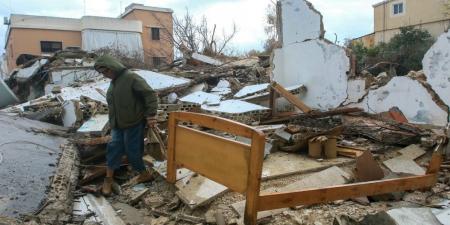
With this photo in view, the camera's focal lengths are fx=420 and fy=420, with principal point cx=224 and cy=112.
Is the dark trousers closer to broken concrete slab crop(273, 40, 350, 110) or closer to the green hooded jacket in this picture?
the green hooded jacket

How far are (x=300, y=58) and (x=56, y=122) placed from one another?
4.78 metres

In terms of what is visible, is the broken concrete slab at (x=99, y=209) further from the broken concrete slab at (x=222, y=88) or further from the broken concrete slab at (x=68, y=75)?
the broken concrete slab at (x=68, y=75)

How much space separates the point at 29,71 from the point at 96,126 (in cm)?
952

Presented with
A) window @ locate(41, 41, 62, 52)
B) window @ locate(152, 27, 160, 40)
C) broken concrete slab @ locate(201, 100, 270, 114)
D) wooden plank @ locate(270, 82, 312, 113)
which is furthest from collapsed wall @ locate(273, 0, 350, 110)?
window @ locate(152, 27, 160, 40)

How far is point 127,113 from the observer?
4.70m

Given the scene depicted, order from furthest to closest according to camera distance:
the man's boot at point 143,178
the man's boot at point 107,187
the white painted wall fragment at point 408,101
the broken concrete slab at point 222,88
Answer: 1. the broken concrete slab at point 222,88
2. the white painted wall fragment at point 408,101
3. the man's boot at point 143,178
4. the man's boot at point 107,187

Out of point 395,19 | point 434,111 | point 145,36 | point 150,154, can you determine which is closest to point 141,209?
point 150,154

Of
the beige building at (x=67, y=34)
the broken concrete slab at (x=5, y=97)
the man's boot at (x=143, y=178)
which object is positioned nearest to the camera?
the man's boot at (x=143, y=178)

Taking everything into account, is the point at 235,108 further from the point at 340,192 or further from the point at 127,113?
the point at 340,192

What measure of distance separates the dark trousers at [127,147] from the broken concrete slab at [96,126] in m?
1.34

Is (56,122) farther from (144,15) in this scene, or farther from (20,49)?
(144,15)

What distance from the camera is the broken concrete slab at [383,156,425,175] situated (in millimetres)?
4434

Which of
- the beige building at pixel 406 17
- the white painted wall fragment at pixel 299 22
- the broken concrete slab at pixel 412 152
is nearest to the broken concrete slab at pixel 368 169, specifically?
the broken concrete slab at pixel 412 152

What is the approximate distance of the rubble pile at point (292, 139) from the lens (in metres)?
3.69
